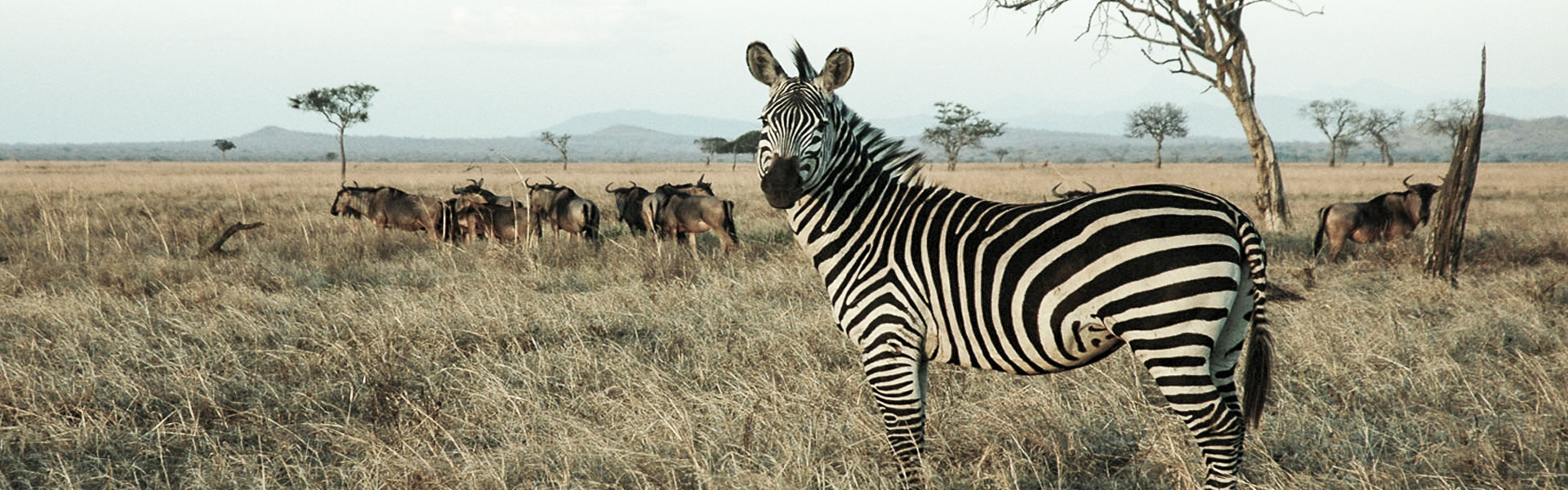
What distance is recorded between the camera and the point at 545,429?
4574mm

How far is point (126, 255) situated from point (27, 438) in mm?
7187

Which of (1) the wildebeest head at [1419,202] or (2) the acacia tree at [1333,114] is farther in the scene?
(2) the acacia tree at [1333,114]

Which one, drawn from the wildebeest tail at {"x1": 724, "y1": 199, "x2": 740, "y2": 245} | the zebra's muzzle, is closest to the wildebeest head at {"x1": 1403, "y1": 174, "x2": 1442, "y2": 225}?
the wildebeest tail at {"x1": 724, "y1": 199, "x2": 740, "y2": 245}

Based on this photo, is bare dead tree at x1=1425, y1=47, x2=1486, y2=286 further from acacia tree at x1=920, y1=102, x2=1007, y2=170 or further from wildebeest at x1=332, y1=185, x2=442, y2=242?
acacia tree at x1=920, y1=102, x2=1007, y2=170

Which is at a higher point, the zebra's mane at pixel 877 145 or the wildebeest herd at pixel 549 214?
the zebra's mane at pixel 877 145

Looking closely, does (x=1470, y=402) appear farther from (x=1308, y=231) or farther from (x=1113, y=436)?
(x=1308, y=231)

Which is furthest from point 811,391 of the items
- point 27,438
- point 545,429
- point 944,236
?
point 27,438

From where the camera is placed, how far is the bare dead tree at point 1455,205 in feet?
28.3

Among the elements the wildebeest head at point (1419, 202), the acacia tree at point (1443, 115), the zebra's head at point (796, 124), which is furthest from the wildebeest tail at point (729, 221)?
the acacia tree at point (1443, 115)

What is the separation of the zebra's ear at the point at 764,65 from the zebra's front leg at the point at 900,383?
44.8 inches

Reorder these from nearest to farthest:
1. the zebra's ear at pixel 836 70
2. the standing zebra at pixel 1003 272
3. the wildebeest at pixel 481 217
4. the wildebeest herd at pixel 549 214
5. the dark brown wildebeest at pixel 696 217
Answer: the standing zebra at pixel 1003 272
the zebra's ear at pixel 836 70
the dark brown wildebeest at pixel 696 217
the wildebeest herd at pixel 549 214
the wildebeest at pixel 481 217

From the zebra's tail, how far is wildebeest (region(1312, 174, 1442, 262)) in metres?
8.14

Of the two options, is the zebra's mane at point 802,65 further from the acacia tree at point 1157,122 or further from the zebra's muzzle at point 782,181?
the acacia tree at point 1157,122

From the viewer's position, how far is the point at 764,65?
3676 millimetres
